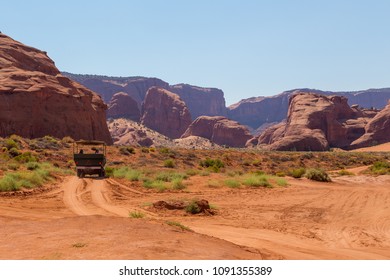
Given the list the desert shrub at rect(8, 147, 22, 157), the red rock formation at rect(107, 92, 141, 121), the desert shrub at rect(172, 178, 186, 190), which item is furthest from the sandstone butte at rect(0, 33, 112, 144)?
the red rock formation at rect(107, 92, 141, 121)

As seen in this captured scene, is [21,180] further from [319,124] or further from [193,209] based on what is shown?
[319,124]

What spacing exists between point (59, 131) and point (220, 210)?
44521 millimetres

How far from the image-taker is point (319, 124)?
96000 mm

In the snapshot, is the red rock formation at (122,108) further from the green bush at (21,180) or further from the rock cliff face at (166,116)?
the green bush at (21,180)

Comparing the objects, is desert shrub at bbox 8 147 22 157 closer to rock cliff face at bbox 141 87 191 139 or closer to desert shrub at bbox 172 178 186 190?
desert shrub at bbox 172 178 186 190

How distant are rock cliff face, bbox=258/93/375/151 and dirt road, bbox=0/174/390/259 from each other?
234 ft

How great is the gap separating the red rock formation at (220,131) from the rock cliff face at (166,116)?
32.9ft

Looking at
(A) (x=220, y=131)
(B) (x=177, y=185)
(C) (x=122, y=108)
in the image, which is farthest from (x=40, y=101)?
(C) (x=122, y=108)

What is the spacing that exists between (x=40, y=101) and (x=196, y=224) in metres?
47.8

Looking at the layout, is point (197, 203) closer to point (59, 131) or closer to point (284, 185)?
point (284, 185)

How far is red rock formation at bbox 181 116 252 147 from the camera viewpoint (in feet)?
408

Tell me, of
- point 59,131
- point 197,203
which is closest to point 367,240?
point 197,203

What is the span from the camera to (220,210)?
48.8ft

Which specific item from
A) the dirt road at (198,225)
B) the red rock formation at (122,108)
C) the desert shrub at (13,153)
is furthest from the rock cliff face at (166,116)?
the dirt road at (198,225)
